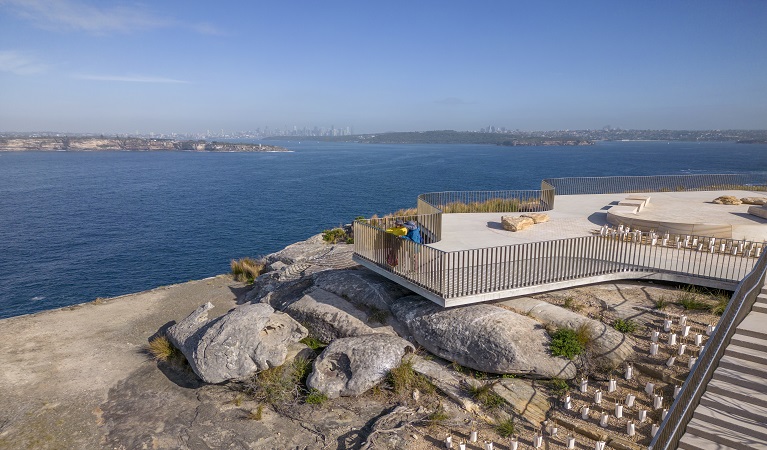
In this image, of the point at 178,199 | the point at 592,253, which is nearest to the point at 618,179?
the point at 592,253

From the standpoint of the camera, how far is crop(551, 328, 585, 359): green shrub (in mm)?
11523

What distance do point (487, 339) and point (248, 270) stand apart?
47.0 feet

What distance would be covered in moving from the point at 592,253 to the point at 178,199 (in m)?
64.9

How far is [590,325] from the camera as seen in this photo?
12.0 m

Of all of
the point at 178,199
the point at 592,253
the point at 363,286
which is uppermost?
the point at 592,253

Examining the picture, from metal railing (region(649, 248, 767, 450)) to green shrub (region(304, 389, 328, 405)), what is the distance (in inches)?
296

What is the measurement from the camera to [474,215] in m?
23.1

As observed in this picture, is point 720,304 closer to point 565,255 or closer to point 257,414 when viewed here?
point 565,255

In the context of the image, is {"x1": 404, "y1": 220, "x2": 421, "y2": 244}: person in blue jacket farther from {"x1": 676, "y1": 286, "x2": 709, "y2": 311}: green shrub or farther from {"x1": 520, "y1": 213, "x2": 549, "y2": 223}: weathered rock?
{"x1": 676, "y1": 286, "x2": 709, "y2": 311}: green shrub

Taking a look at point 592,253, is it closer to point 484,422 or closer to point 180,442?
point 484,422

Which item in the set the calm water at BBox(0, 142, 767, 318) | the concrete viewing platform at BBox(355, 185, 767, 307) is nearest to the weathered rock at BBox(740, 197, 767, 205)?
the concrete viewing platform at BBox(355, 185, 767, 307)

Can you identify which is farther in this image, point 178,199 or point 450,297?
point 178,199

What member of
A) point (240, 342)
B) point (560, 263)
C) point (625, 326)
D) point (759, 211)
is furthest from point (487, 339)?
point (759, 211)

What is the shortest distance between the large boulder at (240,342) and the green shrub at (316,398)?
5.15 ft
